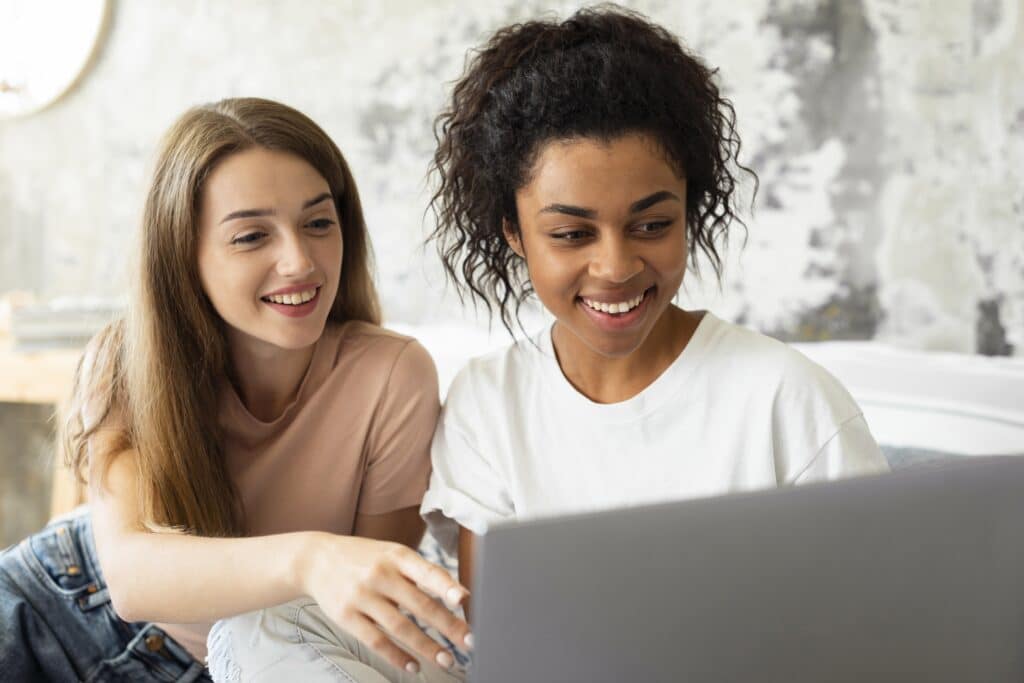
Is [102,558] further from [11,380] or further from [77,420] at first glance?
[11,380]

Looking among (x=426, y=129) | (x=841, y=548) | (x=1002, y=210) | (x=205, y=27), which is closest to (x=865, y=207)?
(x=1002, y=210)

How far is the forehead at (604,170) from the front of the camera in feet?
3.82

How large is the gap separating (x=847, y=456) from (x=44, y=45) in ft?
8.74

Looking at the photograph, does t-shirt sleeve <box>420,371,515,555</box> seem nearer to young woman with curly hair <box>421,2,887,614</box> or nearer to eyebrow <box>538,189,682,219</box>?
young woman with curly hair <box>421,2,887,614</box>

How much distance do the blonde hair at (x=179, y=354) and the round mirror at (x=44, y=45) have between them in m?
1.74

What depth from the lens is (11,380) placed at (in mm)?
2682

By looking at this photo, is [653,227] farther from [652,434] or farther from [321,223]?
[321,223]

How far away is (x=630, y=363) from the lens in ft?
4.35

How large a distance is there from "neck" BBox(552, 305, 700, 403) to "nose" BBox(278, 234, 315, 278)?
367 millimetres

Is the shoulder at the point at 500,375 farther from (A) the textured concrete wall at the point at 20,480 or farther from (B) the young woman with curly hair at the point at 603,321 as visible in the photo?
(A) the textured concrete wall at the point at 20,480

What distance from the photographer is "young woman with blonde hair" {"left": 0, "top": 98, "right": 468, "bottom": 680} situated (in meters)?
1.39

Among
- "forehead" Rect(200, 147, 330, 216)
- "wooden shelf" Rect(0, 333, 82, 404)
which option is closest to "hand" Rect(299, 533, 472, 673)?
"forehead" Rect(200, 147, 330, 216)

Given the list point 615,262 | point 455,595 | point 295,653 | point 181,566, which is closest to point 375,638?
point 455,595

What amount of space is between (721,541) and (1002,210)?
54.6 inches
